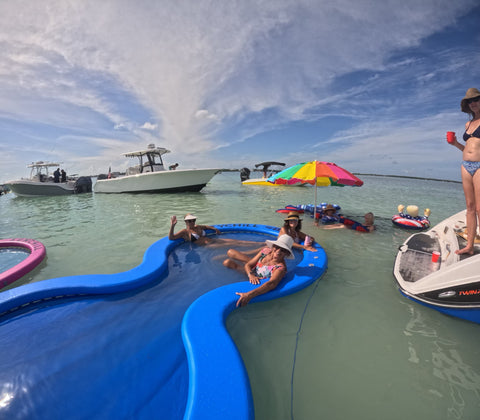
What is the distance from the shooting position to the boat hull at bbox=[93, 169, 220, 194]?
54.6 feet

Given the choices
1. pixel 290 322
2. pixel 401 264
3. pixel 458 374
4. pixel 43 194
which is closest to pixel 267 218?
pixel 401 264

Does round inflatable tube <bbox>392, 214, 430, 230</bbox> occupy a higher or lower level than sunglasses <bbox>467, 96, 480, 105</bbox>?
lower

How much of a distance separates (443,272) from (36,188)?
84.1 feet

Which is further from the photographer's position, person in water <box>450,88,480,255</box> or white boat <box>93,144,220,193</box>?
white boat <box>93,144,220,193</box>

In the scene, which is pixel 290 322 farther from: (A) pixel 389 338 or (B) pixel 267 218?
(B) pixel 267 218

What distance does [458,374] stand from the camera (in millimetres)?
2281

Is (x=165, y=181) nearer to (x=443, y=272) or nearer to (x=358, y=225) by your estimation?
(x=358, y=225)

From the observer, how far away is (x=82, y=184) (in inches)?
854

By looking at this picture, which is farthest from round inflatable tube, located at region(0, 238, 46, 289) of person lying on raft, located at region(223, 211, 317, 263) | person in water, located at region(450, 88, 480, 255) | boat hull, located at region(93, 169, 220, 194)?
boat hull, located at region(93, 169, 220, 194)

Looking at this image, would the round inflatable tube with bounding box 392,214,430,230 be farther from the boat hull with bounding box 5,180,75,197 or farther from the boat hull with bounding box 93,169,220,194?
the boat hull with bounding box 5,180,75,197

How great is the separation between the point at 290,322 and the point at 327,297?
39.0 inches

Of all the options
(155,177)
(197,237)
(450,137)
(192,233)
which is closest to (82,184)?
(155,177)

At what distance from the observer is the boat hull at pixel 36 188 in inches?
706

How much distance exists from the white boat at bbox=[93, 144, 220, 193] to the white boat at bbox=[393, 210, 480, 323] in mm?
14277
